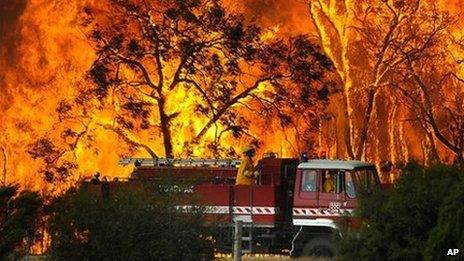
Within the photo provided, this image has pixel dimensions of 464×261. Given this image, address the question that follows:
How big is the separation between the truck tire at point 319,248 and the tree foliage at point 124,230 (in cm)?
600

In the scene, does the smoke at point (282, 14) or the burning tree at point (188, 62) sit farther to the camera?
the smoke at point (282, 14)

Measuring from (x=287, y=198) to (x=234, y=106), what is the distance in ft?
36.3

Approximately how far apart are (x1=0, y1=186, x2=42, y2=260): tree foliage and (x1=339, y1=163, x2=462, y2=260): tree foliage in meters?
4.12

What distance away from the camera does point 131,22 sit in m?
31.8

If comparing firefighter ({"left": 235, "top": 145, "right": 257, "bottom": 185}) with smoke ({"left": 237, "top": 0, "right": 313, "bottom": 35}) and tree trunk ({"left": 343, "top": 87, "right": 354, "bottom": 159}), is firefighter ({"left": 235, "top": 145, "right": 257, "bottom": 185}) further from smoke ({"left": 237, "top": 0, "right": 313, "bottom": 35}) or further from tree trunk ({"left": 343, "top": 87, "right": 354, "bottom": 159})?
smoke ({"left": 237, "top": 0, "right": 313, "bottom": 35})

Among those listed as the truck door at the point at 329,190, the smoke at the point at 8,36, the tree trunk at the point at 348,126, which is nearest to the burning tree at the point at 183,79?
the tree trunk at the point at 348,126

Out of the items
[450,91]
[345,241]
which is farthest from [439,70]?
[345,241]

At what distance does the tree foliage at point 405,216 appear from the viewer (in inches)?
479

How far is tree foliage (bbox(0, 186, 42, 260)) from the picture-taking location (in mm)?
13297

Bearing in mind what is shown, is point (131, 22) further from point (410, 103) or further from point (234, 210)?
point (234, 210)

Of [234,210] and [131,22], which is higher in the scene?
[131,22]

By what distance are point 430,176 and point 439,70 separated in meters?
22.2

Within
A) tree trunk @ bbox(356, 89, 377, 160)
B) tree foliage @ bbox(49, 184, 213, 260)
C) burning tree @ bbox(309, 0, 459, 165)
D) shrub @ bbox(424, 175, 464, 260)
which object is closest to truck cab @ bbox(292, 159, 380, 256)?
tree foliage @ bbox(49, 184, 213, 260)

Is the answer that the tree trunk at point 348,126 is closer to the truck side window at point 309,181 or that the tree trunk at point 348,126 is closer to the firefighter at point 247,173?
the firefighter at point 247,173
